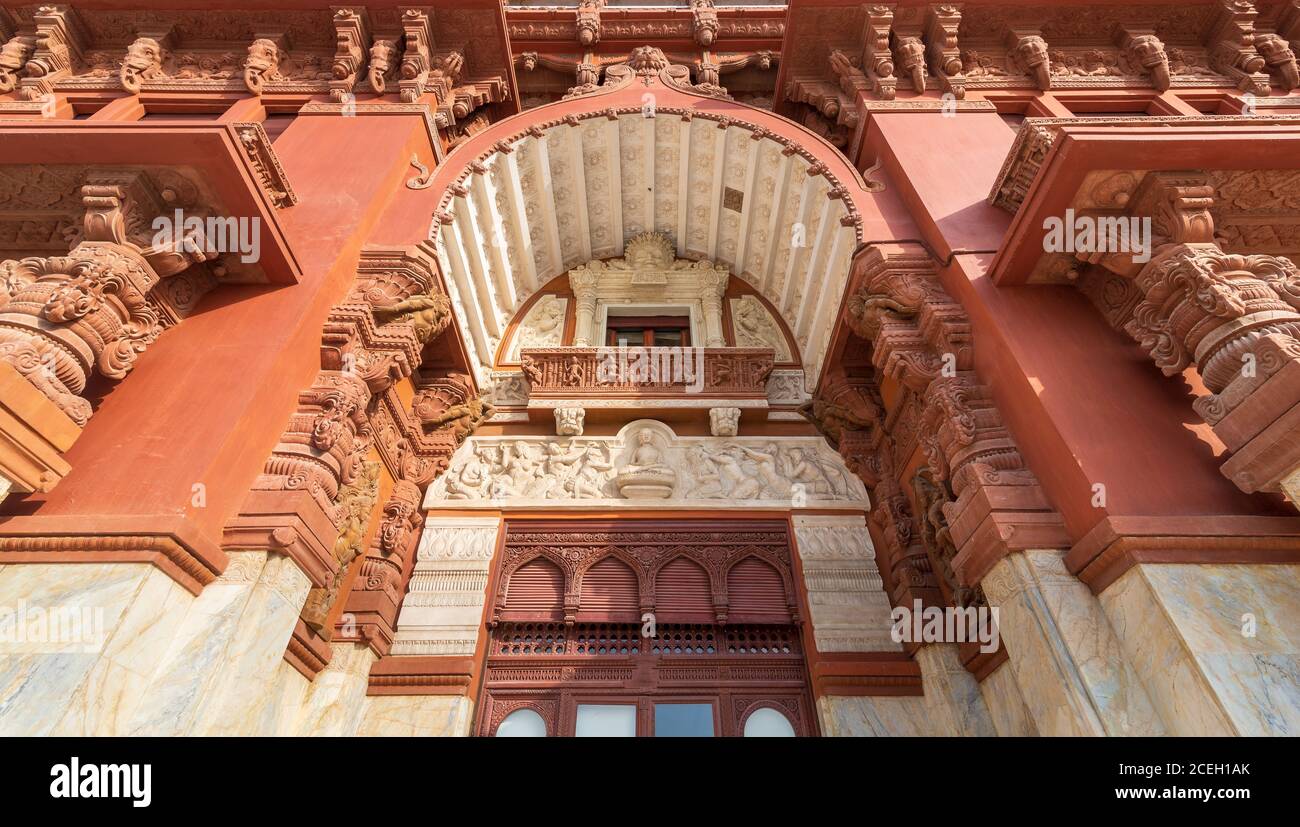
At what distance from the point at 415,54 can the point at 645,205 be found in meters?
3.27

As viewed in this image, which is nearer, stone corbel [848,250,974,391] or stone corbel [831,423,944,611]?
stone corbel [848,250,974,391]

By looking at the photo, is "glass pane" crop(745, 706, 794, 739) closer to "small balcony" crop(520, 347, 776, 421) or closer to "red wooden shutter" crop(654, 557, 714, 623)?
"red wooden shutter" crop(654, 557, 714, 623)

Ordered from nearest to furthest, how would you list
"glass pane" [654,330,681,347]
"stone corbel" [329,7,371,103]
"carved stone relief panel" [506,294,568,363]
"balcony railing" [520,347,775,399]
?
"balcony railing" [520,347,775,399], "stone corbel" [329,7,371,103], "carved stone relief panel" [506,294,568,363], "glass pane" [654,330,681,347]

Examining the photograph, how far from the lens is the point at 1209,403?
10.7 ft

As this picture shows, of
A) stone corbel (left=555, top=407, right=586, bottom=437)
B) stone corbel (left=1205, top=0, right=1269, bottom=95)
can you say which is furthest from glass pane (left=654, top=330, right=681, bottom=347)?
stone corbel (left=1205, top=0, right=1269, bottom=95)

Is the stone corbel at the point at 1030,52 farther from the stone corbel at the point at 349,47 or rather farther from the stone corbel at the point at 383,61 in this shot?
the stone corbel at the point at 349,47

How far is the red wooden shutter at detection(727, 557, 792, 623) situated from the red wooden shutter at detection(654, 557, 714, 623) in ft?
0.74

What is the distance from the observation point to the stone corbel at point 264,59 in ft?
24.0

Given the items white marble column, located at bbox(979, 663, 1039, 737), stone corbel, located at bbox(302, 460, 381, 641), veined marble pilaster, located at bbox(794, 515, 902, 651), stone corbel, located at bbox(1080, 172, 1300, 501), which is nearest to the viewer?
stone corbel, located at bbox(1080, 172, 1300, 501)

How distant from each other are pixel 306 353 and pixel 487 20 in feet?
18.4

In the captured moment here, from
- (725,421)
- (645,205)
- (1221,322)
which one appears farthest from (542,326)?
(1221,322)

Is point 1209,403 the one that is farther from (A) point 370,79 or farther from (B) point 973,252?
(A) point 370,79

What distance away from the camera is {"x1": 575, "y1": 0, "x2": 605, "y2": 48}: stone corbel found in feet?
30.5

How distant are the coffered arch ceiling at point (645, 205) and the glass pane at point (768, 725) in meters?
3.64
